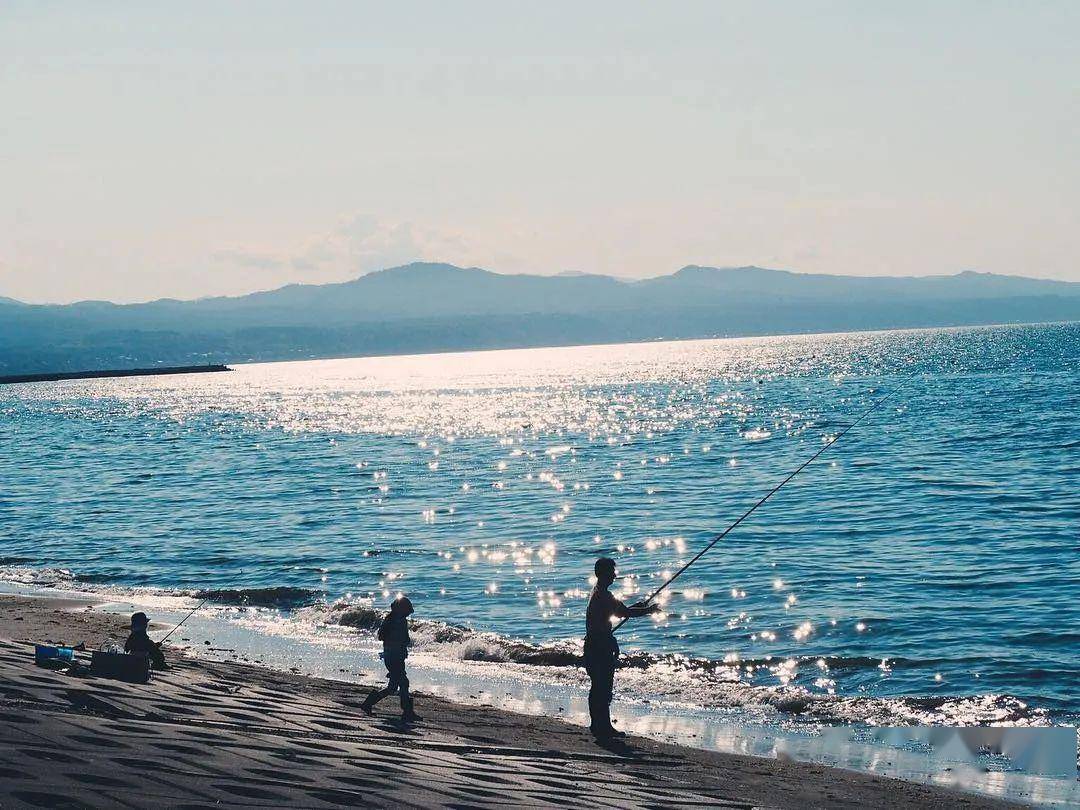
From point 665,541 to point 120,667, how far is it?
1924cm

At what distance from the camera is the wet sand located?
7934 millimetres

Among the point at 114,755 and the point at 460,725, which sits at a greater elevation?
the point at 114,755

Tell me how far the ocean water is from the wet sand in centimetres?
344

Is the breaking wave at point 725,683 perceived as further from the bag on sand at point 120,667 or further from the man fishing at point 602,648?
the bag on sand at point 120,667

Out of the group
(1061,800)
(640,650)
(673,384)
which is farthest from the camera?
(673,384)

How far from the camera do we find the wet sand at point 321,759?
7.93 meters

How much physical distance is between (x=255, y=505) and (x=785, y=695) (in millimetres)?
27946

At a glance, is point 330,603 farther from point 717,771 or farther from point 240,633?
point 717,771

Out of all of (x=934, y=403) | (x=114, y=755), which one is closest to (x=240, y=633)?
(x=114, y=755)

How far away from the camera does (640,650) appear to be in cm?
1919

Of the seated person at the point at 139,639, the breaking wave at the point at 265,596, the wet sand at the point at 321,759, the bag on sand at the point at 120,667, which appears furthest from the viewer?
the breaking wave at the point at 265,596

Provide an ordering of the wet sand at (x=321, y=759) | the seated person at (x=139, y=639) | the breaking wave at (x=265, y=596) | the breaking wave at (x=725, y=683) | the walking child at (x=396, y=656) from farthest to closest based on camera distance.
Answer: the breaking wave at (x=265, y=596) → the breaking wave at (x=725, y=683) → the seated person at (x=139, y=639) → the walking child at (x=396, y=656) → the wet sand at (x=321, y=759)

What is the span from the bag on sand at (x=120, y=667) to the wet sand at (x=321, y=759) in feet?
0.75

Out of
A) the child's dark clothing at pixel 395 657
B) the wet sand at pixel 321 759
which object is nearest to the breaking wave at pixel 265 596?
the wet sand at pixel 321 759
